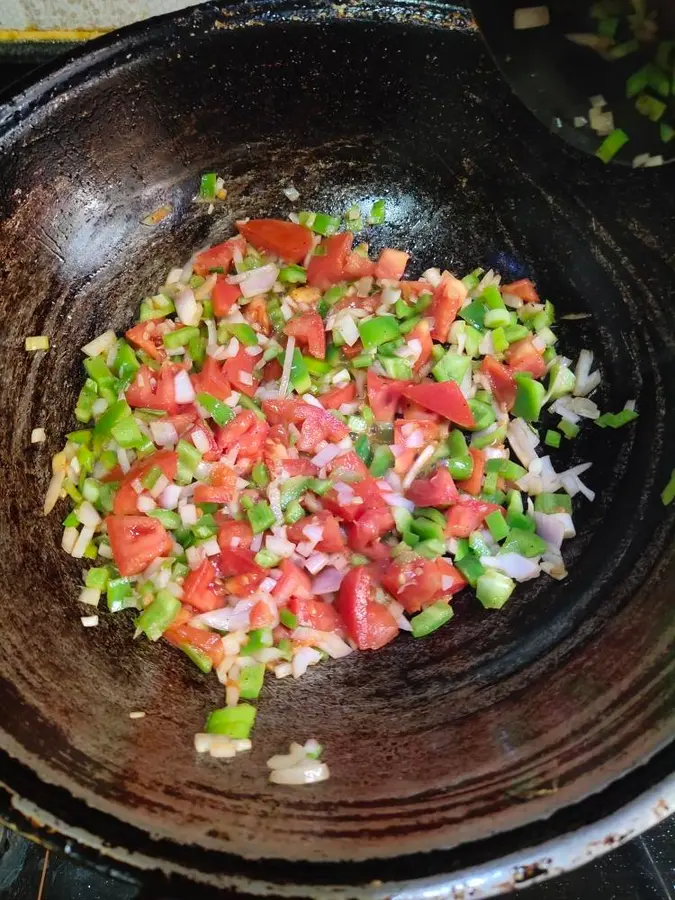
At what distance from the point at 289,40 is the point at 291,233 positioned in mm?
531

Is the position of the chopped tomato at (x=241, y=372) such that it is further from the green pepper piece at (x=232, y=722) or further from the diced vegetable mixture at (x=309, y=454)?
the green pepper piece at (x=232, y=722)

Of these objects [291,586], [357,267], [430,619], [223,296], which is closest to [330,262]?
[357,267]

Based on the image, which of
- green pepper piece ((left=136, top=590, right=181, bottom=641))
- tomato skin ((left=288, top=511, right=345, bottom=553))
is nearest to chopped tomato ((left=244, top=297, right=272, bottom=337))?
tomato skin ((left=288, top=511, right=345, bottom=553))

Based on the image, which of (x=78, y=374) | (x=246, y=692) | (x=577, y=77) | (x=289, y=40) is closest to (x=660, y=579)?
(x=246, y=692)

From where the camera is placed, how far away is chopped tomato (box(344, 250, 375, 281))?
2.22 meters

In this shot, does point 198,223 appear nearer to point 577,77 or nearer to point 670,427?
point 577,77

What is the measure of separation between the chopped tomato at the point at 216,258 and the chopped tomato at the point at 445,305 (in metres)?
0.65

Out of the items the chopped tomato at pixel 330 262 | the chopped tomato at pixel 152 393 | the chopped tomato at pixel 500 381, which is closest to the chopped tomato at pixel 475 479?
the chopped tomato at pixel 500 381

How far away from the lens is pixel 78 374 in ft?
6.56

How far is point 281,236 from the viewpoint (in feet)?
7.32

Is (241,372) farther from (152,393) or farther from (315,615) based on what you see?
(315,615)

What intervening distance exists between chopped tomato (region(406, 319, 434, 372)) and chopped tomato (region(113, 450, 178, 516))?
2.51 ft

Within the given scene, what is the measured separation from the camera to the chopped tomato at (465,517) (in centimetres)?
183

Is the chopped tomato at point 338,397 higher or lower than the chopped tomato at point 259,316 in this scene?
lower
